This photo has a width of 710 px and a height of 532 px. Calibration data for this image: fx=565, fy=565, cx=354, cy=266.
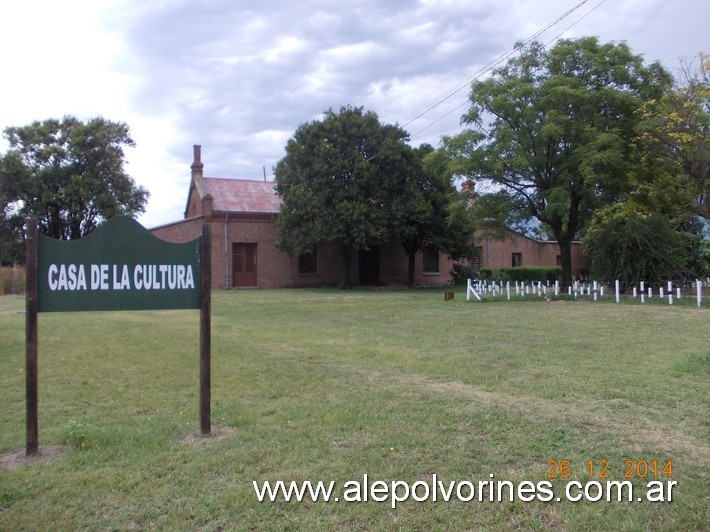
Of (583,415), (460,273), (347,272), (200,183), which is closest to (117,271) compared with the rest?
(583,415)

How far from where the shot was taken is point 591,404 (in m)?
5.85

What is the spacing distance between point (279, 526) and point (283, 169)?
30.7 metres

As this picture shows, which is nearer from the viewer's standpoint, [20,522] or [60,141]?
[20,522]

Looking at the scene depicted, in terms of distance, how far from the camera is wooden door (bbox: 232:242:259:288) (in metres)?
35.3

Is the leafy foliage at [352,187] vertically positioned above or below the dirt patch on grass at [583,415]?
above

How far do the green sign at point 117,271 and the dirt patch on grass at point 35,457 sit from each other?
1167 mm

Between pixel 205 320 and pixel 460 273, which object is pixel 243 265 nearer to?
pixel 460 273

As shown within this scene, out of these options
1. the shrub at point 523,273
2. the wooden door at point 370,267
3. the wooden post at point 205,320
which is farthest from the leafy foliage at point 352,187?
the wooden post at point 205,320

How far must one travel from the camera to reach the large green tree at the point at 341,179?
3064cm

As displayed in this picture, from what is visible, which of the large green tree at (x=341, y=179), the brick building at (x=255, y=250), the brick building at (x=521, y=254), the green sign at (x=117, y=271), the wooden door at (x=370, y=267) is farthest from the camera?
the brick building at (x=521, y=254)

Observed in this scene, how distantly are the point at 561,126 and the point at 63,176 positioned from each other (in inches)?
1299

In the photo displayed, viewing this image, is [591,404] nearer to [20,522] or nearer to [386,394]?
[386,394]

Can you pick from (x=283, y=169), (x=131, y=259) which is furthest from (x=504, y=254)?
(x=131, y=259)

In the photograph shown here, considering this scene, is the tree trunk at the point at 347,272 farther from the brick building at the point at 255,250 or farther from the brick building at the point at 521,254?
the brick building at the point at 521,254
